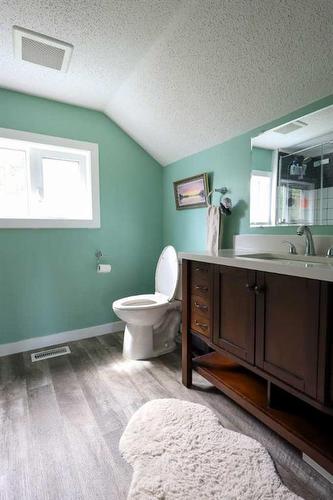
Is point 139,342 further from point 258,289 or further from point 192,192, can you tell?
point 192,192

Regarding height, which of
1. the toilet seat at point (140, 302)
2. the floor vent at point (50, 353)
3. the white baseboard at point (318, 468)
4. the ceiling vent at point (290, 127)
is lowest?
the floor vent at point (50, 353)

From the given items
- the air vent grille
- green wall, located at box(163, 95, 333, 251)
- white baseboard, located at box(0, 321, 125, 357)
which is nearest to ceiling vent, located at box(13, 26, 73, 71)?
the air vent grille

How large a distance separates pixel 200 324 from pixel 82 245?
1.40 metres

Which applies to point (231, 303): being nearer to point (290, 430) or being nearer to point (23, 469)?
point (290, 430)

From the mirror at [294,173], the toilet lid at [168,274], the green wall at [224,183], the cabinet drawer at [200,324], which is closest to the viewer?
the mirror at [294,173]

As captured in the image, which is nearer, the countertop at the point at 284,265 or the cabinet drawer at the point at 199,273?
the countertop at the point at 284,265

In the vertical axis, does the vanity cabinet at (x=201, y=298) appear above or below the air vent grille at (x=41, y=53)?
below

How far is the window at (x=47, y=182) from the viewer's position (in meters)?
2.16

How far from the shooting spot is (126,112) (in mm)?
2254

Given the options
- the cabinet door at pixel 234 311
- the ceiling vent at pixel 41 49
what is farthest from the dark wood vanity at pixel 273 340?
the ceiling vent at pixel 41 49

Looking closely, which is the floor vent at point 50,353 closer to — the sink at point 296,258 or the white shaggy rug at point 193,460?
the white shaggy rug at point 193,460

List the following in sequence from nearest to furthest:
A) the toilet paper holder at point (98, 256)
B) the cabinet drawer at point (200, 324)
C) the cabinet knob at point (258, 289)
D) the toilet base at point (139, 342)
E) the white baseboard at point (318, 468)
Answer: the white baseboard at point (318, 468), the cabinet knob at point (258, 289), the cabinet drawer at point (200, 324), the toilet base at point (139, 342), the toilet paper holder at point (98, 256)

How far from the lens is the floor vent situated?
6.90 ft

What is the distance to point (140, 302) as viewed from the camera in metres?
2.16
